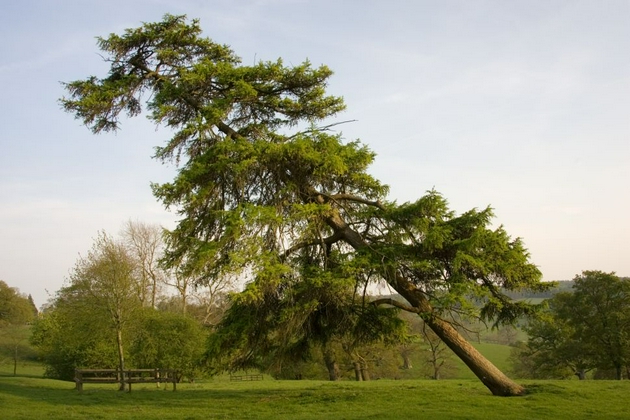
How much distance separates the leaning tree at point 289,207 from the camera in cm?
1202

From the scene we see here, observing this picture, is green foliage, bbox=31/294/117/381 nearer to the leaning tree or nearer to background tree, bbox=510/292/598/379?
the leaning tree

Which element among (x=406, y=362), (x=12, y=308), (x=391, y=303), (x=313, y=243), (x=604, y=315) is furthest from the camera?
(x=12, y=308)

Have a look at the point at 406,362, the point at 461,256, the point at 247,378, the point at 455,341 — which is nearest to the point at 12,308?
the point at 247,378

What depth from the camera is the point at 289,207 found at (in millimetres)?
13258

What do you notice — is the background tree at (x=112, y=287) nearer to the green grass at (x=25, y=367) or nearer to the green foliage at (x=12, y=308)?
the green grass at (x=25, y=367)

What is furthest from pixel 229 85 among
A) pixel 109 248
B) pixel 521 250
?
pixel 109 248

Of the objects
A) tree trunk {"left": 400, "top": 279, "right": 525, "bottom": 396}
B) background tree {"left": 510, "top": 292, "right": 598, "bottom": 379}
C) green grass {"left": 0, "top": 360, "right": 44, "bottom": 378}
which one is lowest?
green grass {"left": 0, "top": 360, "right": 44, "bottom": 378}

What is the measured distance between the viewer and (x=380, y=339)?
14.0m

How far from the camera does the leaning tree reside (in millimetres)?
12023

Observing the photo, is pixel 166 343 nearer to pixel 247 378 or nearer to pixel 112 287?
pixel 112 287

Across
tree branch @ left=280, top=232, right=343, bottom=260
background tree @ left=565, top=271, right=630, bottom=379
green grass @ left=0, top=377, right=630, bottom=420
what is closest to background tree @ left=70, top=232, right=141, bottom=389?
green grass @ left=0, top=377, right=630, bottom=420

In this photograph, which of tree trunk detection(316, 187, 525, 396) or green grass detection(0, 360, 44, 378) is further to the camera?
green grass detection(0, 360, 44, 378)

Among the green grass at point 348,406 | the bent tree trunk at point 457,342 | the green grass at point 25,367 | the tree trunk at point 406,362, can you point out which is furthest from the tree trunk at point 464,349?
the green grass at point 25,367

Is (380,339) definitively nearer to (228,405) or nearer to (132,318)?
(228,405)
